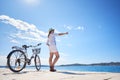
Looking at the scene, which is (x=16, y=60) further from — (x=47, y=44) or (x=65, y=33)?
(x=65, y=33)

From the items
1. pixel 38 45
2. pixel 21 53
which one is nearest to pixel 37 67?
pixel 38 45

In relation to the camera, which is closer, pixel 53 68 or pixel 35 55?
pixel 53 68

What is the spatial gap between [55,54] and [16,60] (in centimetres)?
189

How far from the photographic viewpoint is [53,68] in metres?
8.33

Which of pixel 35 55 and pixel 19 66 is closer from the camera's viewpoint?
pixel 19 66

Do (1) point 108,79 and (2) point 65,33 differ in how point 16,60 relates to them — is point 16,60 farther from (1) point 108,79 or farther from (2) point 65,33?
(1) point 108,79

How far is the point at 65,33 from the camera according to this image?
8.98 meters

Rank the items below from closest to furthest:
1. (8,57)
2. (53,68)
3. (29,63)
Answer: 1. (8,57)
2. (53,68)
3. (29,63)

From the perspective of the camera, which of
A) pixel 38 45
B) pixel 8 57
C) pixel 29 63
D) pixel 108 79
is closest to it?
pixel 108 79

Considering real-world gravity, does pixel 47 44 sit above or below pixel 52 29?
below

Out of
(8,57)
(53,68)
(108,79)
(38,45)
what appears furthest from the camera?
(38,45)

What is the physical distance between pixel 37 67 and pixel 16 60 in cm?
218

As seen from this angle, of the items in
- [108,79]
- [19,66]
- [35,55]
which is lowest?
[108,79]

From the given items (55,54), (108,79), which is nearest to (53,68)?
(55,54)
